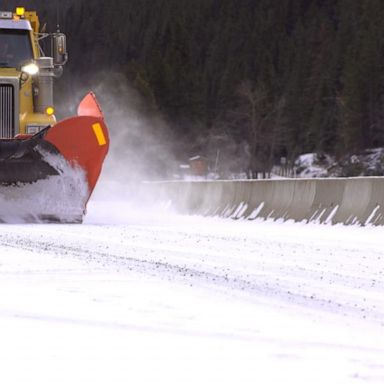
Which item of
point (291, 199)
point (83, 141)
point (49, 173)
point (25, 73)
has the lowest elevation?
point (291, 199)

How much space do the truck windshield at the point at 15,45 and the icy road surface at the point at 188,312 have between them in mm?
6191

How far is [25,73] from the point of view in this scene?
15.4 m

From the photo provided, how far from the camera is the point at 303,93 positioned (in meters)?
Answer: 106

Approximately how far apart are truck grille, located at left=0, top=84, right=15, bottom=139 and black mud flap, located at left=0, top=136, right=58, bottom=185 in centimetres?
136

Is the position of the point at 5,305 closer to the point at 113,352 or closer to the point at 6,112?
the point at 113,352

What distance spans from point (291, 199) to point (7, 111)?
4394 millimetres

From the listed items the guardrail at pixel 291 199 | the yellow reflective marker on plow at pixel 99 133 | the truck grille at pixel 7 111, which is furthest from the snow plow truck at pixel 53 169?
the guardrail at pixel 291 199

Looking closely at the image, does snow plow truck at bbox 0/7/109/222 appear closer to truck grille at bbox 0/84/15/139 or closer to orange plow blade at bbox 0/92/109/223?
orange plow blade at bbox 0/92/109/223

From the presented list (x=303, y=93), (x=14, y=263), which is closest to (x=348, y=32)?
(x=303, y=93)

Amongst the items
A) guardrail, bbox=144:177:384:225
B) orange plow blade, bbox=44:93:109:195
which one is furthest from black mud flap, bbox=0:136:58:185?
guardrail, bbox=144:177:384:225

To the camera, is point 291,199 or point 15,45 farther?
point 15,45

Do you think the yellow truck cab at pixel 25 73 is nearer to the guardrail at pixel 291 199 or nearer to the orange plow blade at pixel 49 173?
the orange plow blade at pixel 49 173

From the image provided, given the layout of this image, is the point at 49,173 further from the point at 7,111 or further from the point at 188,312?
the point at 188,312

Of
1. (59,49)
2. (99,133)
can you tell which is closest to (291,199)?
(99,133)
